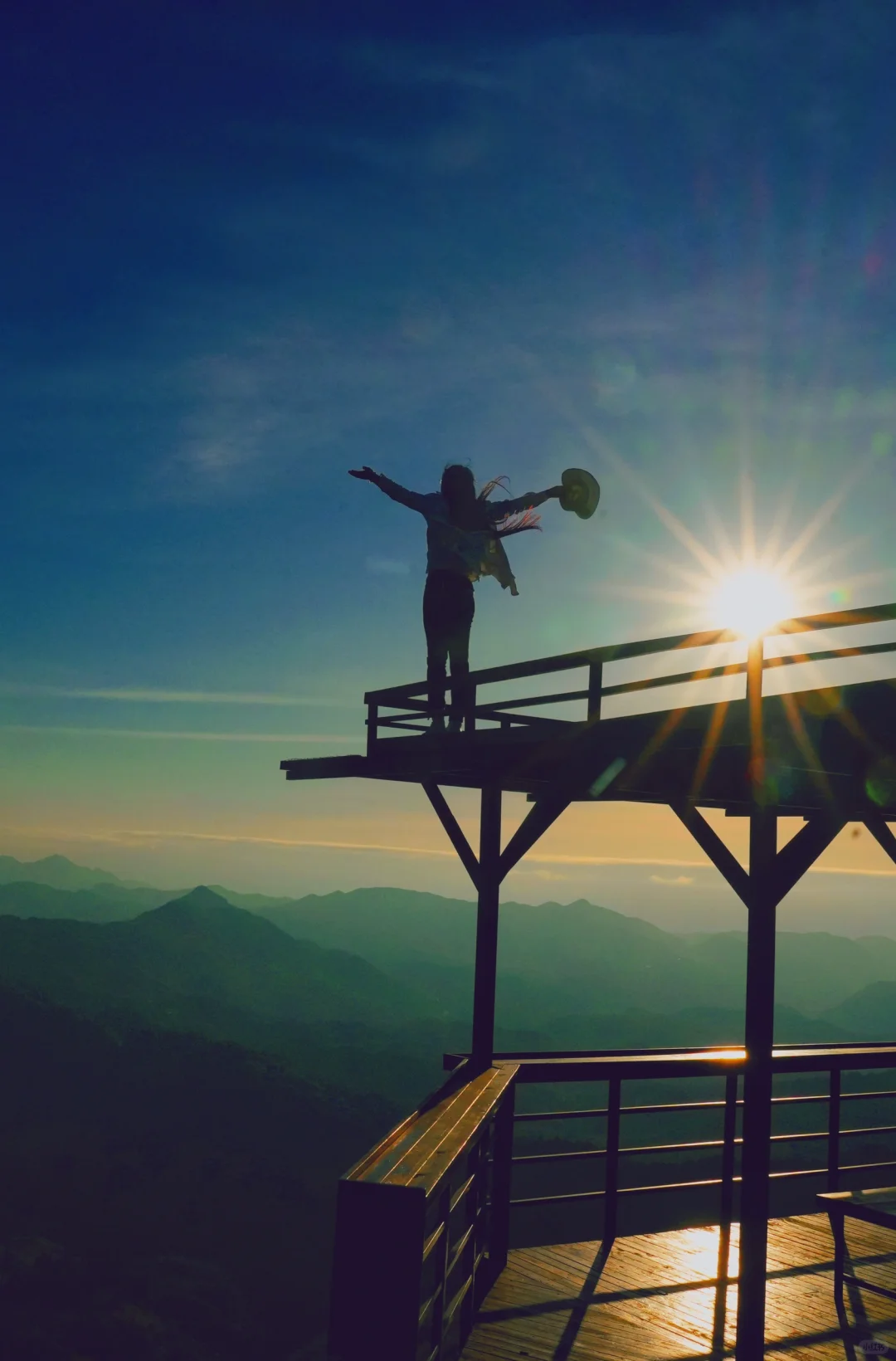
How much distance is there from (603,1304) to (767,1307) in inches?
38.9

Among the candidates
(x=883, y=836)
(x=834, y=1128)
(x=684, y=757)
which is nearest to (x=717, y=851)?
(x=684, y=757)

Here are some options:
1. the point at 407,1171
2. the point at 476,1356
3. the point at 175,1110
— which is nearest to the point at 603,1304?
the point at 476,1356

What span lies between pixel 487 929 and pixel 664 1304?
250cm

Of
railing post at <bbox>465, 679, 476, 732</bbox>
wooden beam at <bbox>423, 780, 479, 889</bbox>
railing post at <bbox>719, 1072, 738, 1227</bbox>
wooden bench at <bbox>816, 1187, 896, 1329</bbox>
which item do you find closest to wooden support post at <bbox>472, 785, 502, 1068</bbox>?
wooden beam at <bbox>423, 780, 479, 889</bbox>

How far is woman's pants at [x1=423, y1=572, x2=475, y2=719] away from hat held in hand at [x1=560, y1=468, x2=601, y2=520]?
100 cm

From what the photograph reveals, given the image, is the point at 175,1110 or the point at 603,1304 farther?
the point at 175,1110

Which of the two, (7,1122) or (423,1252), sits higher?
(423,1252)

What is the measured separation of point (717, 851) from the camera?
5.70m

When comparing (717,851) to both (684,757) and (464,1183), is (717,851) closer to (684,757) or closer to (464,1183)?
(684,757)

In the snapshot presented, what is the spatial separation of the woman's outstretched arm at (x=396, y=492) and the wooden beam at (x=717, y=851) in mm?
2973

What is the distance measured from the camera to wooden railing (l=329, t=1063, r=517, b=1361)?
3107 millimetres

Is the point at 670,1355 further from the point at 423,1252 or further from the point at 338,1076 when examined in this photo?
the point at 338,1076

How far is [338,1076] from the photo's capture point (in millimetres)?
176375

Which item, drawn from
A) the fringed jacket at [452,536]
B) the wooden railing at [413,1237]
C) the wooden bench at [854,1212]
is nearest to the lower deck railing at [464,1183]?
the wooden railing at [413,1237]
